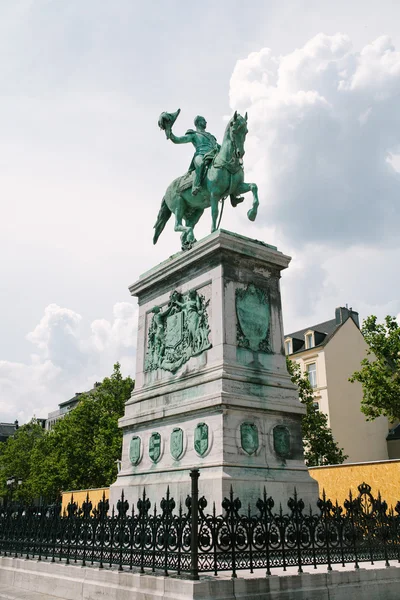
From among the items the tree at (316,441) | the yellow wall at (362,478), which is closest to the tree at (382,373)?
the tree at (316,441)

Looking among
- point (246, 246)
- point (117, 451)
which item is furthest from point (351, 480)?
point (117, 451)

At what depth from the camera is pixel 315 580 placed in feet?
25.0

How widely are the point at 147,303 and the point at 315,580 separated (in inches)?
325

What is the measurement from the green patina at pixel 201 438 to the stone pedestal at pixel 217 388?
0.02 meters

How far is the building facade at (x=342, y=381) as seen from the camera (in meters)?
41.9

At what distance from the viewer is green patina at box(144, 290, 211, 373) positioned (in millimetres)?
12172

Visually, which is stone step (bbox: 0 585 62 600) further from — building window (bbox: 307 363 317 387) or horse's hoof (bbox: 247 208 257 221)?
building window (bbox: 307 363 317 387)

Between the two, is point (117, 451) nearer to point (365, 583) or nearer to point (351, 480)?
point (351, 480)

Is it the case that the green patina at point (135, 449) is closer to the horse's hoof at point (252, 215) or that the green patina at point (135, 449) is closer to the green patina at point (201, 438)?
the green patina at point (201, 438)

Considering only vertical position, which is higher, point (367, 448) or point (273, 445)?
point (367, 448)

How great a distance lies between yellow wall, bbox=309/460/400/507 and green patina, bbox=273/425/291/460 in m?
7.36

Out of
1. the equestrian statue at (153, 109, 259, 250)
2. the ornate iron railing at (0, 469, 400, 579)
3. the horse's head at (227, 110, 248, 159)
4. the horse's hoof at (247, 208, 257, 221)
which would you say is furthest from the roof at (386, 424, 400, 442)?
the horse's head at (227, 110, 248, 159)

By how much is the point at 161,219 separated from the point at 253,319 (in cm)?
503

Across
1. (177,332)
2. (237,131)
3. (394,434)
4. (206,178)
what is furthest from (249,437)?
(394,434)
